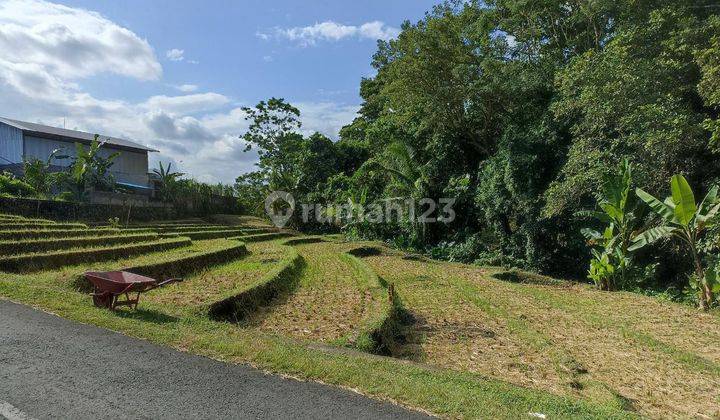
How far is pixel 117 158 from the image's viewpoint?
26844 mm

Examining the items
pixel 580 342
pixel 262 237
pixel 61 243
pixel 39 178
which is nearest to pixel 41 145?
pixel 39 178

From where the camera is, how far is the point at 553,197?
1398 centimetres

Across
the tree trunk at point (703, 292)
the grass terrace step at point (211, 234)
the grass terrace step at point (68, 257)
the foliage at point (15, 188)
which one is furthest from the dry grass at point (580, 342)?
the foliage at point (15, 188)

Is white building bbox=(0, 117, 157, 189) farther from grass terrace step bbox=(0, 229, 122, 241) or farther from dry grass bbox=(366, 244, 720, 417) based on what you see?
dry grass bbox=(366, 244, 720, 417)

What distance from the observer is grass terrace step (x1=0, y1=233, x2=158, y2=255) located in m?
9.05

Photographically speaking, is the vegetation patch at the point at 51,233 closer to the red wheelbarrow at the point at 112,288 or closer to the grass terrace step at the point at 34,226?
the grass terrace step at the point at 34,226

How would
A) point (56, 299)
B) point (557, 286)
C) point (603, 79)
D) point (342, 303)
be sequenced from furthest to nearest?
1. point (557, 286)
2. point (603, 79)
3. point (342, 303)
4. point (56, 299)

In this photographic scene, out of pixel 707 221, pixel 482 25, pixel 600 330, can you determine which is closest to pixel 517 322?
pixel 600 330

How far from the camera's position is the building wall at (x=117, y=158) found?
2355 centimetres

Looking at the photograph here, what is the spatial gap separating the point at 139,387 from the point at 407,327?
469 cm

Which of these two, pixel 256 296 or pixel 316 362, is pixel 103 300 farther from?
pixel 316 362

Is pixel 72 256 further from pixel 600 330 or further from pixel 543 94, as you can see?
pixel 543 94

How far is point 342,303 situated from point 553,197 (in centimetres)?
847

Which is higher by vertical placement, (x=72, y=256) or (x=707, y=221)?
(x=707, y=221)
